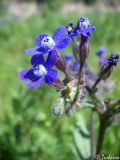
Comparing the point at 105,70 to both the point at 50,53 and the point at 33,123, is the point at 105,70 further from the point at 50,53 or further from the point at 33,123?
the point at 33,123

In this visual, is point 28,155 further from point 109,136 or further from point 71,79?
point 71,79

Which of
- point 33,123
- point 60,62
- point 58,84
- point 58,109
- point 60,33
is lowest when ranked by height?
point 33,123

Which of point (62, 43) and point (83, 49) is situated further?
point (83, 49)

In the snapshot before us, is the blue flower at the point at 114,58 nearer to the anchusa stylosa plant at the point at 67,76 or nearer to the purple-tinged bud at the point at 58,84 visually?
the anchusa stylosa plant at the point at 67,76

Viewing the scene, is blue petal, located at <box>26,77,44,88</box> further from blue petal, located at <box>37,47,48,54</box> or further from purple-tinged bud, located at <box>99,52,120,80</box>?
purple-tinged bud, located at <box>99,52,120,80</box>

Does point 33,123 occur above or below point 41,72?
below

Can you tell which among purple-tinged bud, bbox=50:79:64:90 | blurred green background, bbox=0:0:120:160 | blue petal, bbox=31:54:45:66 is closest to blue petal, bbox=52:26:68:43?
blue petal, bbox=31:54:45:66

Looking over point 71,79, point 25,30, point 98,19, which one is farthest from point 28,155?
point 98,19

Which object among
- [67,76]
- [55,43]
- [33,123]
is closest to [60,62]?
[67,76]

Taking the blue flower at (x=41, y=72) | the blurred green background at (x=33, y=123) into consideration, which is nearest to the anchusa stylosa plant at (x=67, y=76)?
the blue flower at (x=41, y=72)
